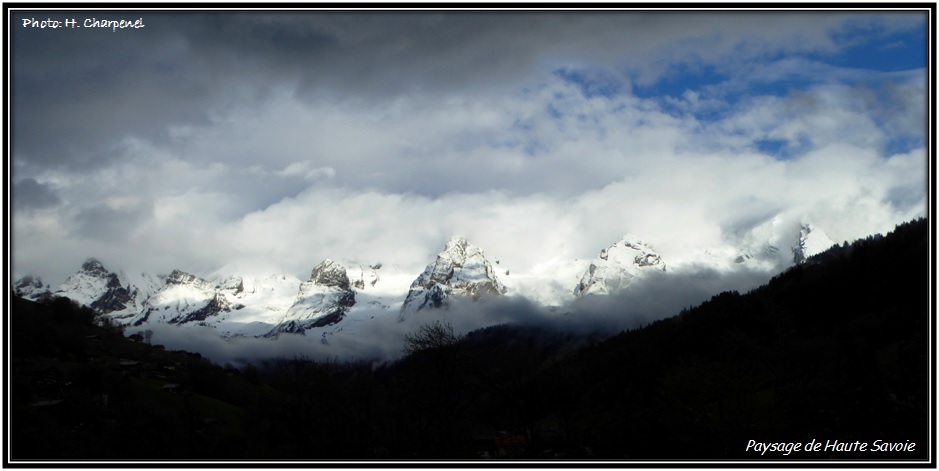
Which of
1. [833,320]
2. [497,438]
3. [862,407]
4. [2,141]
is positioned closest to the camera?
[2,141]

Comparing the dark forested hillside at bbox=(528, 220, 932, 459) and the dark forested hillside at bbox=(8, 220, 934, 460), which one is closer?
the dark forested hillside at bbox=(8, 220, 934, 460)

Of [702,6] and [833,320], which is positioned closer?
[702,6]

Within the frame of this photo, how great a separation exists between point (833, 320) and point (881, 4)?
105 m

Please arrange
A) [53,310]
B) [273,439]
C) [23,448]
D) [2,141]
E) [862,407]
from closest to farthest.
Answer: [2,141]
[23,448]
[273,439]
[862,407]
[53,310]

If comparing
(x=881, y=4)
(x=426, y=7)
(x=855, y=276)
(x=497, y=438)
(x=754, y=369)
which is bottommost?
(x=497, y=438)

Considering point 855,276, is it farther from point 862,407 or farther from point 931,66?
point 931,66

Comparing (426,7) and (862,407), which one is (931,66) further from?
(862,407)

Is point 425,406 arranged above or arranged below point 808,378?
above

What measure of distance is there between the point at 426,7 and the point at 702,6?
35.0ft

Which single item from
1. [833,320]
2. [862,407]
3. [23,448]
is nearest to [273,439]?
[23,448]

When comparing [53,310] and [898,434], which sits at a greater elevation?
[53,310]

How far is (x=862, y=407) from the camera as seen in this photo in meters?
52.3

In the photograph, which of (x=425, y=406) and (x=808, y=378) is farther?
(x=808, y=378)

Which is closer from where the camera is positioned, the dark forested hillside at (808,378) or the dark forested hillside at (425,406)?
the dark forested hillside at (425,406)
